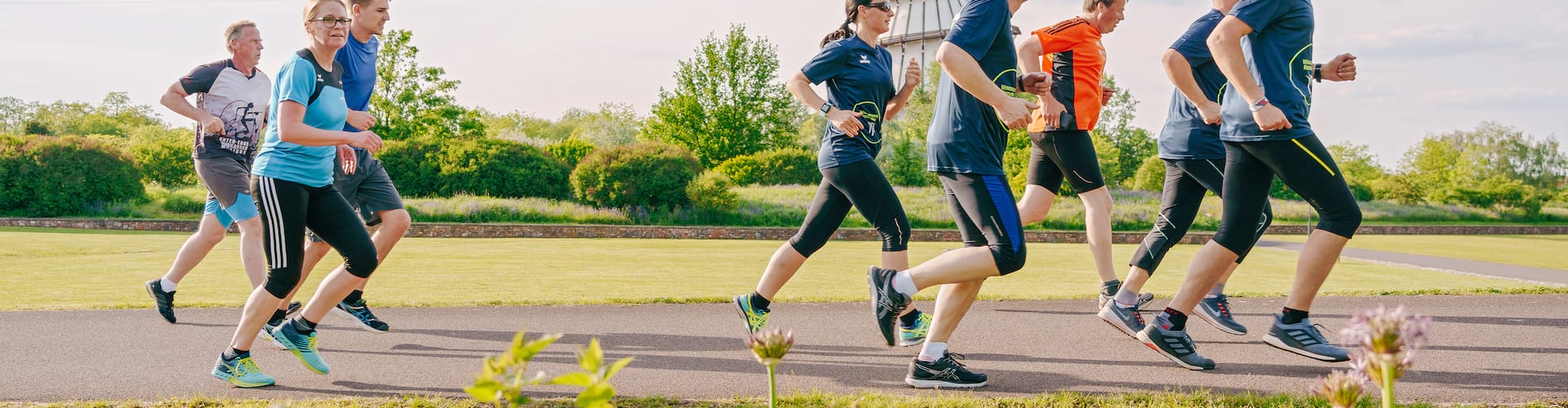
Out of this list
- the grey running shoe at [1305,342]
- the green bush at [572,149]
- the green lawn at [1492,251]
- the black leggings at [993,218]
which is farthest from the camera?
the green bush at [572,149]

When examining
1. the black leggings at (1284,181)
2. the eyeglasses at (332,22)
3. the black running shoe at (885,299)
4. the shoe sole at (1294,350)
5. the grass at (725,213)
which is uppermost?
the eyeglasses at (332,22)

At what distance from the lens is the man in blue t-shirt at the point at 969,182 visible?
151 inches

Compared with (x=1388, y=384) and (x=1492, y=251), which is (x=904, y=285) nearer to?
(x=1388, y=384)

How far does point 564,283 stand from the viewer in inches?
359

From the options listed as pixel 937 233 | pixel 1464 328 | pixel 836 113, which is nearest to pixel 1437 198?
pixel 937 233

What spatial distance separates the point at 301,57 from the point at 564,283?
5.23m

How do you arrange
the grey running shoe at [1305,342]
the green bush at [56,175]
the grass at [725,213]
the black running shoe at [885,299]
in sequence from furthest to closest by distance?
the grass at [725,213], the green bush at [56,175], the grey running shoe at [1305,342], the black running shoe at [885,299]

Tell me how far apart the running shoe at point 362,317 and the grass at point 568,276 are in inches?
42.6

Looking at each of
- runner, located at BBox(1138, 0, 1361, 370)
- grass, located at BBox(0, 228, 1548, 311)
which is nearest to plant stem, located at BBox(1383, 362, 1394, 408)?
runner, located at BBox(1138, 0, 1361, 370)

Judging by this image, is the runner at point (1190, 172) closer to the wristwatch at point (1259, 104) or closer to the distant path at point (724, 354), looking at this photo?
the distant path at point (724, 354)

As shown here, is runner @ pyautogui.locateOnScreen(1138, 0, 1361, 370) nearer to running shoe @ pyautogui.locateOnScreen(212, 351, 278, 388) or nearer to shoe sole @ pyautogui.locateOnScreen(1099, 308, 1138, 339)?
shoe sole @ pyautogui.locateOnScreen(1099, 308, 1138, 339)

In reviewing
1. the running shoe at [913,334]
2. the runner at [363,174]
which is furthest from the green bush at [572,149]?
the running shoe at [913,334]

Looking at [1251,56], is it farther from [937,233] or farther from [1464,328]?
[937,233]

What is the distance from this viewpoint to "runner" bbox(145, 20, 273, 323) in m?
5.71
